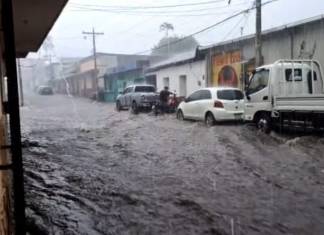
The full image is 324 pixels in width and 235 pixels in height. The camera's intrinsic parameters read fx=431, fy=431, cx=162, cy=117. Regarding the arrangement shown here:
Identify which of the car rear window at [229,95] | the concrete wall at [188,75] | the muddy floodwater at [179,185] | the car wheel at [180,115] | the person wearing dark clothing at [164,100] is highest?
the concrete wall at [188,75]

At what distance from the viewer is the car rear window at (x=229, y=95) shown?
1708 centimetres

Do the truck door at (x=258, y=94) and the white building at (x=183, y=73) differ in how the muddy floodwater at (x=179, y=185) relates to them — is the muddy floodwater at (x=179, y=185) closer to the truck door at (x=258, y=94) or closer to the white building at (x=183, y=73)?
the truck door at (x=258, y=94)

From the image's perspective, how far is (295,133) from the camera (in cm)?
1330

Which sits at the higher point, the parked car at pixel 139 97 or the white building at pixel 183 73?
the white building at pixel 183 73

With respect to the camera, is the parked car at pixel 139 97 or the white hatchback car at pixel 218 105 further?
the parked car at pixel 139 97

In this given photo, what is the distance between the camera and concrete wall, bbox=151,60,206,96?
27.2m

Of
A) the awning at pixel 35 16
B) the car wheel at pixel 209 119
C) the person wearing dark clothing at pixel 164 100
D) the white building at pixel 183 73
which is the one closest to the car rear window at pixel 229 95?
the car wheel at pixel 209 119

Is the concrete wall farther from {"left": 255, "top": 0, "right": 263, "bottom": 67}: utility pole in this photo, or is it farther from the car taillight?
the car taillight

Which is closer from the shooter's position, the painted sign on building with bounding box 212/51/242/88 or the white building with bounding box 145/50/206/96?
the painted sign on building with bounding box 212/51/242/88

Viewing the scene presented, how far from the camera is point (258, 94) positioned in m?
14.2

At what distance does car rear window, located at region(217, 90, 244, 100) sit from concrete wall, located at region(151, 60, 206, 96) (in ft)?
31.4

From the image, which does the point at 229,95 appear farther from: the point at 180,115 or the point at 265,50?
the point at 265,50

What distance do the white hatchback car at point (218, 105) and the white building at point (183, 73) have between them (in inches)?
352

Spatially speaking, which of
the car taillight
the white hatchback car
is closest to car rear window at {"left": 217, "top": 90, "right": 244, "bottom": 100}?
the white hatchback car
